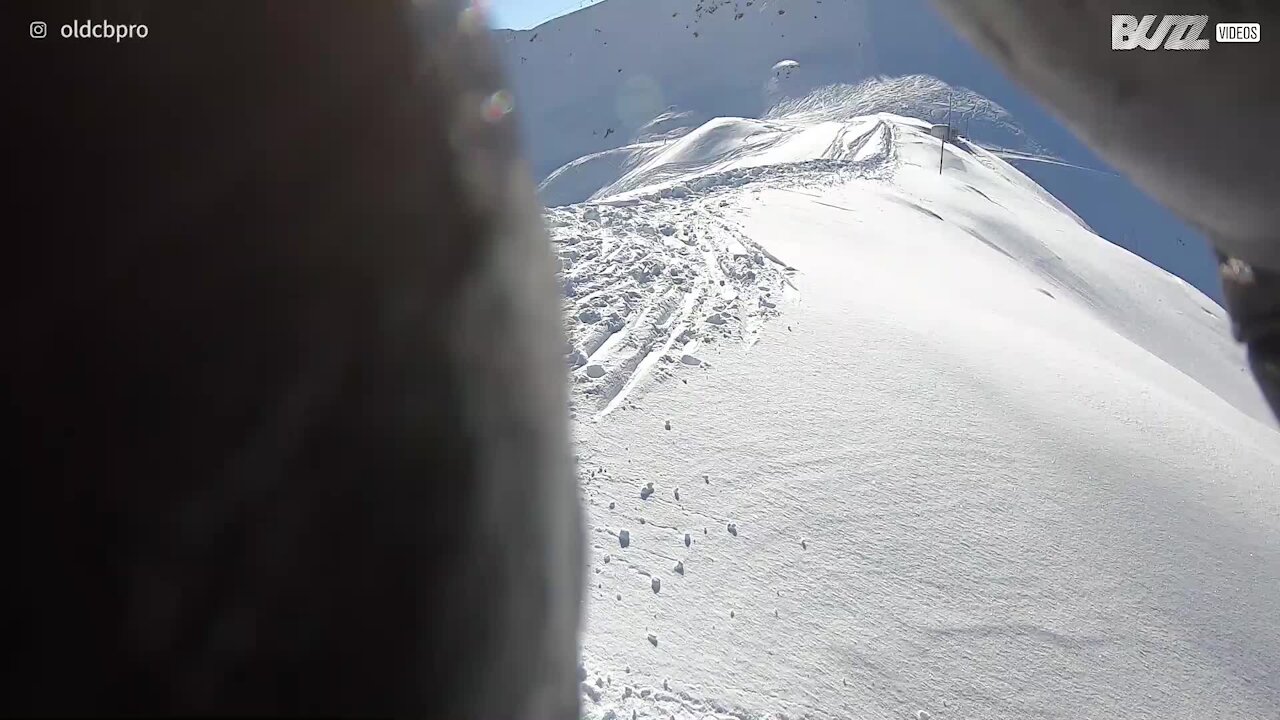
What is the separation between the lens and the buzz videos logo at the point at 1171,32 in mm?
1280

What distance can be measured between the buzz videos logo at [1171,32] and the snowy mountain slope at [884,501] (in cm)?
324

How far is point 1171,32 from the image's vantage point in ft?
4.47

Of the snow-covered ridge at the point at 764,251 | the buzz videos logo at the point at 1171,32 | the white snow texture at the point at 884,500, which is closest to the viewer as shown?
the buzz videos logo at the point at 1171,32

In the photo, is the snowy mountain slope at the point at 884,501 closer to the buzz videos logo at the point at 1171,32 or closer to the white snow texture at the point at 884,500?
the white snow texture at the point at 884,500

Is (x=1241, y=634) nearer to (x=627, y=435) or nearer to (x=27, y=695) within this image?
(x=627, y=435)

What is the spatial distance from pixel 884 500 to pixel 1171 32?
4.69m

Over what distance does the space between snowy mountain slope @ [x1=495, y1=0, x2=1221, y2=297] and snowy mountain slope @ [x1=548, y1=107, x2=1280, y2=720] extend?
36.4m

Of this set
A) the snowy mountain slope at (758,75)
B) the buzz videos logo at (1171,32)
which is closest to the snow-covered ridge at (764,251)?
the buzz videos logo at (1171,32)

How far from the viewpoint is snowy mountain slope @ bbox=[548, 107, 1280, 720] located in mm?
4387

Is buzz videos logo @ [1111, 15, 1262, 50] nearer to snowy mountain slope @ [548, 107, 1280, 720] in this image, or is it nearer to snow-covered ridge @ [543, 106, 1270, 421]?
snowy mountain slope @ [548, 107, 1280, 720]

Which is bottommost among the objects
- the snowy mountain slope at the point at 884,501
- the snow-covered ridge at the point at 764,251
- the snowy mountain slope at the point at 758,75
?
the snowy mountain slope at the point at 884,501

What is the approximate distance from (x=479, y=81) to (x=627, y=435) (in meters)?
5.35

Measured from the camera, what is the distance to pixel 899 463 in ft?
20.2

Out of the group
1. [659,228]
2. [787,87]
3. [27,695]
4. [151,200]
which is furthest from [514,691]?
[787,87]
